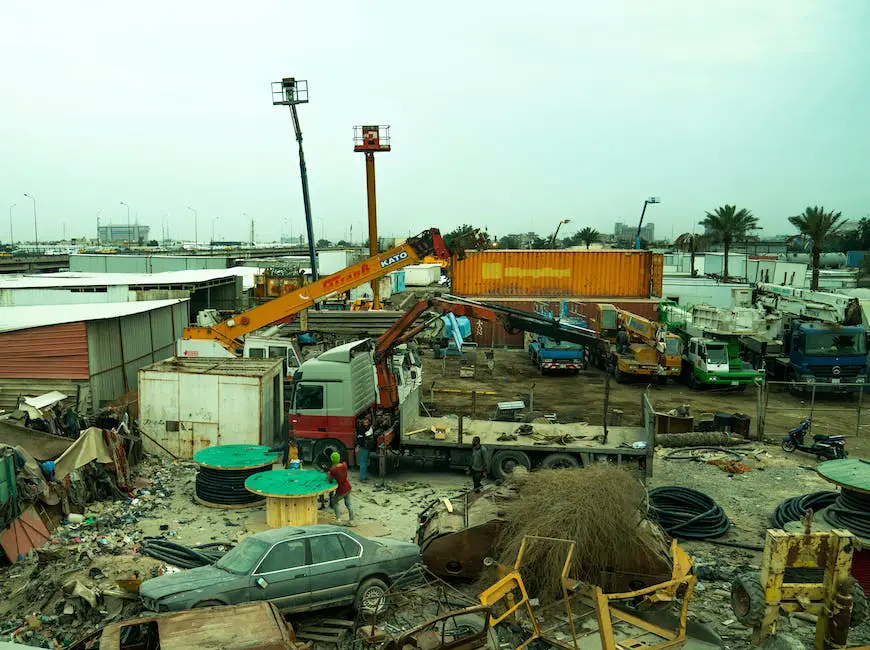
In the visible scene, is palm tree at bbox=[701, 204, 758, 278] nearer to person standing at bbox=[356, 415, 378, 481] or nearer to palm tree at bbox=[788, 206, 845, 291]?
palm tree at bbox=[788, 206, 845, 291]

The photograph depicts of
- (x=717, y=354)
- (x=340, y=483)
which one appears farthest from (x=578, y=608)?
(x=717, y=354)

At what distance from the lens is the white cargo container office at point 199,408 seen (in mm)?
16406

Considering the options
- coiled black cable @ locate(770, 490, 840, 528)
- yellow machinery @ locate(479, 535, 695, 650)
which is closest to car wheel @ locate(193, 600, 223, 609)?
yellow machinery @ locate(479, 535, 695, 650)

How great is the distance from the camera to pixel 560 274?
37.2 metres

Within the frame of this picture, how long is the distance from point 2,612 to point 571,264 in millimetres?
31588

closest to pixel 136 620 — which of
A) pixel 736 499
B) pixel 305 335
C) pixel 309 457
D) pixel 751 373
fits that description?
pixel 309 457

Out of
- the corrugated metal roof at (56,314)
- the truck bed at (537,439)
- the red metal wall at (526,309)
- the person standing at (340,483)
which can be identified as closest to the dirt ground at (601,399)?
the truck bed at (537,439)

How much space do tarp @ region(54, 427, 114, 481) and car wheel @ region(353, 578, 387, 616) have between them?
702 cm

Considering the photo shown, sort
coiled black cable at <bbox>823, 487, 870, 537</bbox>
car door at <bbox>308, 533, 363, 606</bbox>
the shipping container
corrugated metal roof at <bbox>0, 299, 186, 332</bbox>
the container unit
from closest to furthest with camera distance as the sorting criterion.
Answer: car door at <bbox>308, 533, 363, 606</bbox> < coiled black cable at <bbox>823, 487, 870, 537</bbox> < corrugated metal roof at <bbox>0, 299, 186, 332</bbox> < the shipping container < the container unit

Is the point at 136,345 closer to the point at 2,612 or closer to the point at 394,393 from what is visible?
the point at 394,393

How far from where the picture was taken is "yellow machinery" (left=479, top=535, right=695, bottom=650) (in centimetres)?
765

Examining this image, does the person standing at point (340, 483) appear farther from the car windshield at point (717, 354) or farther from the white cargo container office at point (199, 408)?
the car windshield at point (717, 354)

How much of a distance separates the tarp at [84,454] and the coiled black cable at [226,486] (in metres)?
2.03

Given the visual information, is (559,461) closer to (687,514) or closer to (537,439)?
(537,439)
